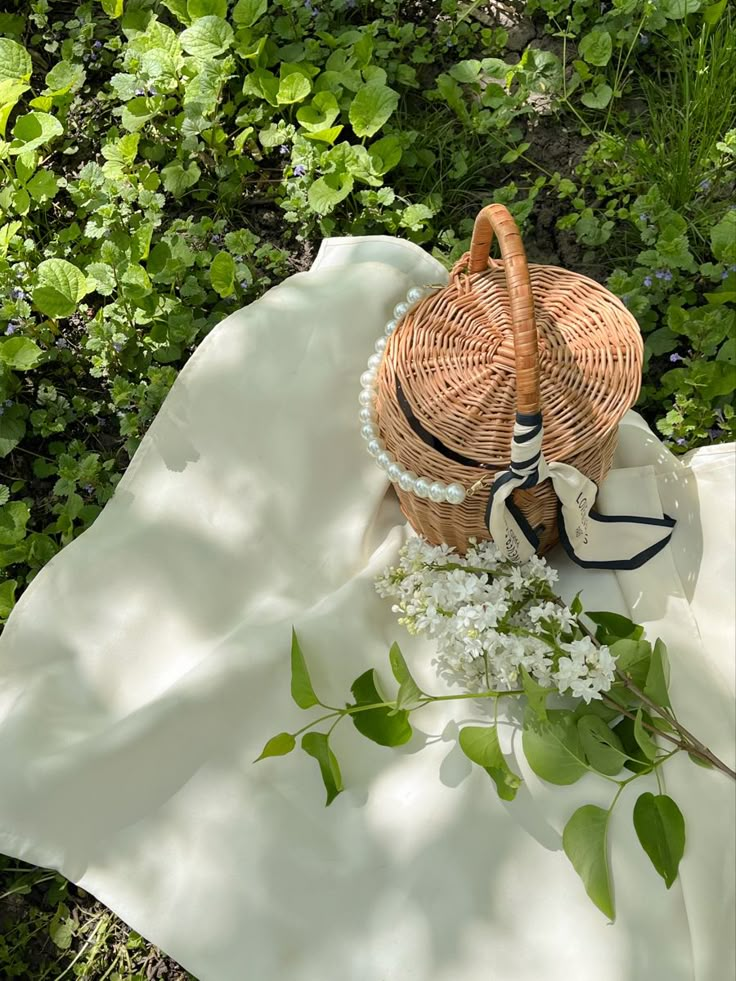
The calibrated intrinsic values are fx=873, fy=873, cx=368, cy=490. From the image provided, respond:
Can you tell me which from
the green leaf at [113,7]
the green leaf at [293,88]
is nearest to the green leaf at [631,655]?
the green leaf at [293,88]

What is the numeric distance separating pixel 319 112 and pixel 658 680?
1512 millimetres

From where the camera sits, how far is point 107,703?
157 cm

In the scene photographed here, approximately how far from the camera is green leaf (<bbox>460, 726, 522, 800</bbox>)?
135cm

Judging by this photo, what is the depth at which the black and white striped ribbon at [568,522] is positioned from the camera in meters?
1.27

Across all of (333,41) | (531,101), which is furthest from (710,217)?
(333,41)

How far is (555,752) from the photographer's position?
1368 millimetres

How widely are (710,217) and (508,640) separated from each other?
1203 mm

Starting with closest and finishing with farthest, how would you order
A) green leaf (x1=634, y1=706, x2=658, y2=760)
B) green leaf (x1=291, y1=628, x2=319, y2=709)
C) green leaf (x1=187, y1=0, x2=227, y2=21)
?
green leaf (x1=634, y1=706, x2=658, y2=760) → green leaf (x1=291, y1=628, x2=319, y2=709) → green leaf (x1=187, y1=0, x2=227, y2=21)

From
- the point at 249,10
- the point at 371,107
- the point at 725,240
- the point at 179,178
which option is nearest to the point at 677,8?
the point at 725,240

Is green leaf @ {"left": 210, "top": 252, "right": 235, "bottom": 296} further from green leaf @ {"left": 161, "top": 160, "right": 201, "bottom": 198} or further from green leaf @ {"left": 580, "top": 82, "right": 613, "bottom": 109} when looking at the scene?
green leaf @ {"left": 580, "top": 82, "right": 613, "bottom": 109}

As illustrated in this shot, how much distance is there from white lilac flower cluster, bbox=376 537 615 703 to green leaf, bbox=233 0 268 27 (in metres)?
1.44

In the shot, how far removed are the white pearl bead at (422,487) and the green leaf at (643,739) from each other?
47cm

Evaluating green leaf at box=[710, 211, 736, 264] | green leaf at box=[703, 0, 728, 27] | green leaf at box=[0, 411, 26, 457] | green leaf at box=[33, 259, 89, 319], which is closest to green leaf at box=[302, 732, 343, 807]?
green leaf at box=[0, 411, 26, 457]

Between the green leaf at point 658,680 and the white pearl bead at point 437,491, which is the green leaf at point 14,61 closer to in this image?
the white pearl bead at point 437,491
